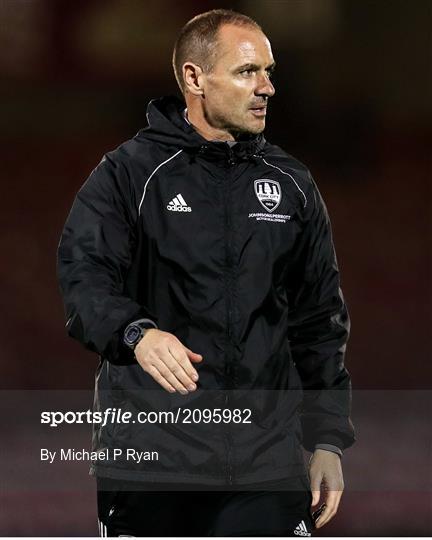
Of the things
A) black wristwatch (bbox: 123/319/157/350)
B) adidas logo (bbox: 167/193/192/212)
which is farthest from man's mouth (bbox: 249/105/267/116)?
black wristwatch (bbox: 123/319/157/350)

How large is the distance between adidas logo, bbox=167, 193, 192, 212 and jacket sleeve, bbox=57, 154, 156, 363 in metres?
0.09

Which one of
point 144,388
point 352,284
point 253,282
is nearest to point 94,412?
point 144,388

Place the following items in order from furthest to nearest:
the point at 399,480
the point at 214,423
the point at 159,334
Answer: the point at 399,480, the point at 214,423, the point at 159,334

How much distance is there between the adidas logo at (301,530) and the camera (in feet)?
8.90

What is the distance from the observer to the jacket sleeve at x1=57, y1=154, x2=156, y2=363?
2.48 meters

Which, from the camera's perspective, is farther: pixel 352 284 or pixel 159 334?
pixel 352 284

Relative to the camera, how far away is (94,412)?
2.70m

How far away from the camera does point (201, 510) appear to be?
2.67m

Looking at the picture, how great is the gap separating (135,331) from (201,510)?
21.0 inches

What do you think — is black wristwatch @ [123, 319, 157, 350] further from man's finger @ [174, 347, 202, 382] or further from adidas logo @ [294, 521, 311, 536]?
adidas logo @ [294, 521, 311, 536]

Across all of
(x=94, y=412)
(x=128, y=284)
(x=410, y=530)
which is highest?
(x=128, y=284)

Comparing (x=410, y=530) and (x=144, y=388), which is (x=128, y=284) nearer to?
(x=144, y=388)

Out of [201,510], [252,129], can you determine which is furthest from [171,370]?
[252,129]

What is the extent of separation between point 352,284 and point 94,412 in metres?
2.68
